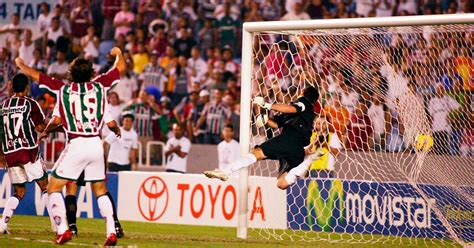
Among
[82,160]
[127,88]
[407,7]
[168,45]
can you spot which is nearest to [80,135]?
[82,160]

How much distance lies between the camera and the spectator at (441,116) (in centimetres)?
1416

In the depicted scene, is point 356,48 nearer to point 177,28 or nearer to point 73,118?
point 73,118

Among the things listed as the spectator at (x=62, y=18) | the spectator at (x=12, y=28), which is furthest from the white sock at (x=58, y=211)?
the spectator at (x=12, y=28)

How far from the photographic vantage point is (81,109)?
36.9ft

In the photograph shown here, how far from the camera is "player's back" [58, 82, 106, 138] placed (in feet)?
36.7

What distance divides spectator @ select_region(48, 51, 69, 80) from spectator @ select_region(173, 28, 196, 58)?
8.20 ft

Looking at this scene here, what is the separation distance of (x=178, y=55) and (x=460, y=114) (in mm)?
9700

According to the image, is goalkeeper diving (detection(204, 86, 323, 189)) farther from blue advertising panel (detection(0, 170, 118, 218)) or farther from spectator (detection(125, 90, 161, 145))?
spectator (detection(125, 90, 161, 145))

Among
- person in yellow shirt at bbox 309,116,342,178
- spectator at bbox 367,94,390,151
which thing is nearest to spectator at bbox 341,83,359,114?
spectator at bbox 367,94,390,151

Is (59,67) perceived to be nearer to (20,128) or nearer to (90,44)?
(90,44)

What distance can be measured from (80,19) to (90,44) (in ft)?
2.97

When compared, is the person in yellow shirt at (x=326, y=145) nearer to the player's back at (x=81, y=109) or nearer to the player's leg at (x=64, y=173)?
the player's back at (x=81, y=109)

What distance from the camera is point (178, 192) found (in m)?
17.0

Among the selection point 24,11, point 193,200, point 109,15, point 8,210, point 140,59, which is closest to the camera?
point 8,210
